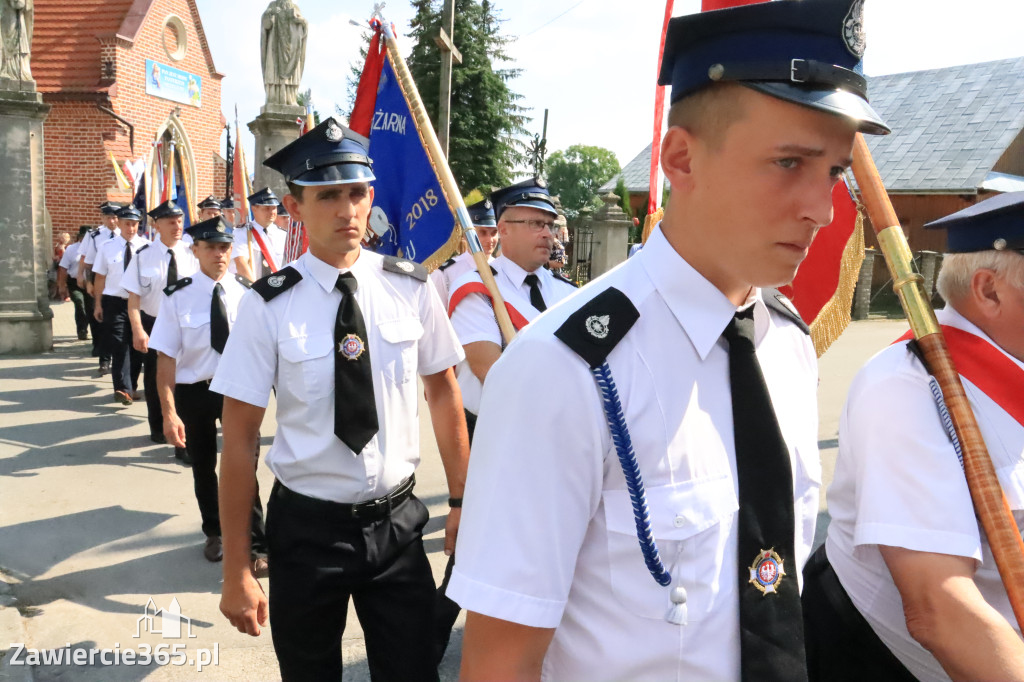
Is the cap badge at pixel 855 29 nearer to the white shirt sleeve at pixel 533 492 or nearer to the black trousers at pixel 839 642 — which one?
the white shirt sleeve at pixel 533 492

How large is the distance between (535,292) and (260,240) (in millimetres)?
5843

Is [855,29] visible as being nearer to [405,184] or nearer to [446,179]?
[446,179]

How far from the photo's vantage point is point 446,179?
11.8 ft

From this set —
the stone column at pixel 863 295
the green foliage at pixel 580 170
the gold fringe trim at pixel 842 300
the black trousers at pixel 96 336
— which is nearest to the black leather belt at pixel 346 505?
the gold fringe trim at pixel 842 300

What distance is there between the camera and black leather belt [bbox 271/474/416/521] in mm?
2695

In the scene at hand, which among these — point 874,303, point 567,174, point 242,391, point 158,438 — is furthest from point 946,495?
point 567,174

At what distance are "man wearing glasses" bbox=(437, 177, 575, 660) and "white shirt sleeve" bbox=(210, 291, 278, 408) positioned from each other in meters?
1.45

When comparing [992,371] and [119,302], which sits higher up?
[992,371]

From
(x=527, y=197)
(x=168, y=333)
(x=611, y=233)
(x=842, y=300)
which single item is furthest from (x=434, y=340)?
(x=611, y=233)

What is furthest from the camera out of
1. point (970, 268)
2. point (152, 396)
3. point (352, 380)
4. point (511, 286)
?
point (152, 396)

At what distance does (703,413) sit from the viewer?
1318 mm

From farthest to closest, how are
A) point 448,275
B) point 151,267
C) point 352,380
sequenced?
point 151,267 < point 448,275 < point 352,380

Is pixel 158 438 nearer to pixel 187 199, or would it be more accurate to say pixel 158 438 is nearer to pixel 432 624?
pixel 187 199

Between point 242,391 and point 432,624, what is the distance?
3.49ft
